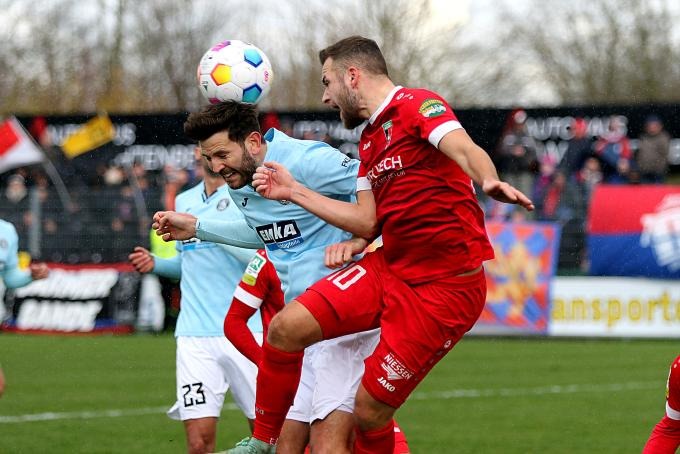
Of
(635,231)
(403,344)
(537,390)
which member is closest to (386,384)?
(403,344)

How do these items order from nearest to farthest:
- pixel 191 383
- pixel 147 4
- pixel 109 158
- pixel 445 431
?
1. pixel 191 383
2. pixel 445 431
3. pixel 109 158
4. pixel 147 4

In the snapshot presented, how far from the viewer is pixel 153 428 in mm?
10906

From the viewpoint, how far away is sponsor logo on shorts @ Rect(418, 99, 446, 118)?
5.95 m

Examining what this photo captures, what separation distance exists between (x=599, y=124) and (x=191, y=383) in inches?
621

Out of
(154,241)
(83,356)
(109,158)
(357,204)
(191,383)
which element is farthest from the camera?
(109,158)

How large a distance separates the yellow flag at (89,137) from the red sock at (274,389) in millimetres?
18427

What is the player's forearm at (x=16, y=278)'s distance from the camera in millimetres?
9898

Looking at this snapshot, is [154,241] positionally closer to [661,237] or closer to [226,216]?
[661,237]

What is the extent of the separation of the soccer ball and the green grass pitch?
341cm

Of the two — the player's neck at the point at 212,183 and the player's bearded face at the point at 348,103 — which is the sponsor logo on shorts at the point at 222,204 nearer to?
the player's neck at the point at 212,183

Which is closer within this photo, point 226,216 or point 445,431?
point 226,216

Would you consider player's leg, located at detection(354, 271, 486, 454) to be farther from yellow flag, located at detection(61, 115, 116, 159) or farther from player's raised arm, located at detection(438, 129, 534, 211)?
yellow flag, located at detection(61, 115, 116, 159)

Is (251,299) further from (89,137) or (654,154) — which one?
(89,137)

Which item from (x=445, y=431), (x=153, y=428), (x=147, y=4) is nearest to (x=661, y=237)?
(x=445, y=431)
